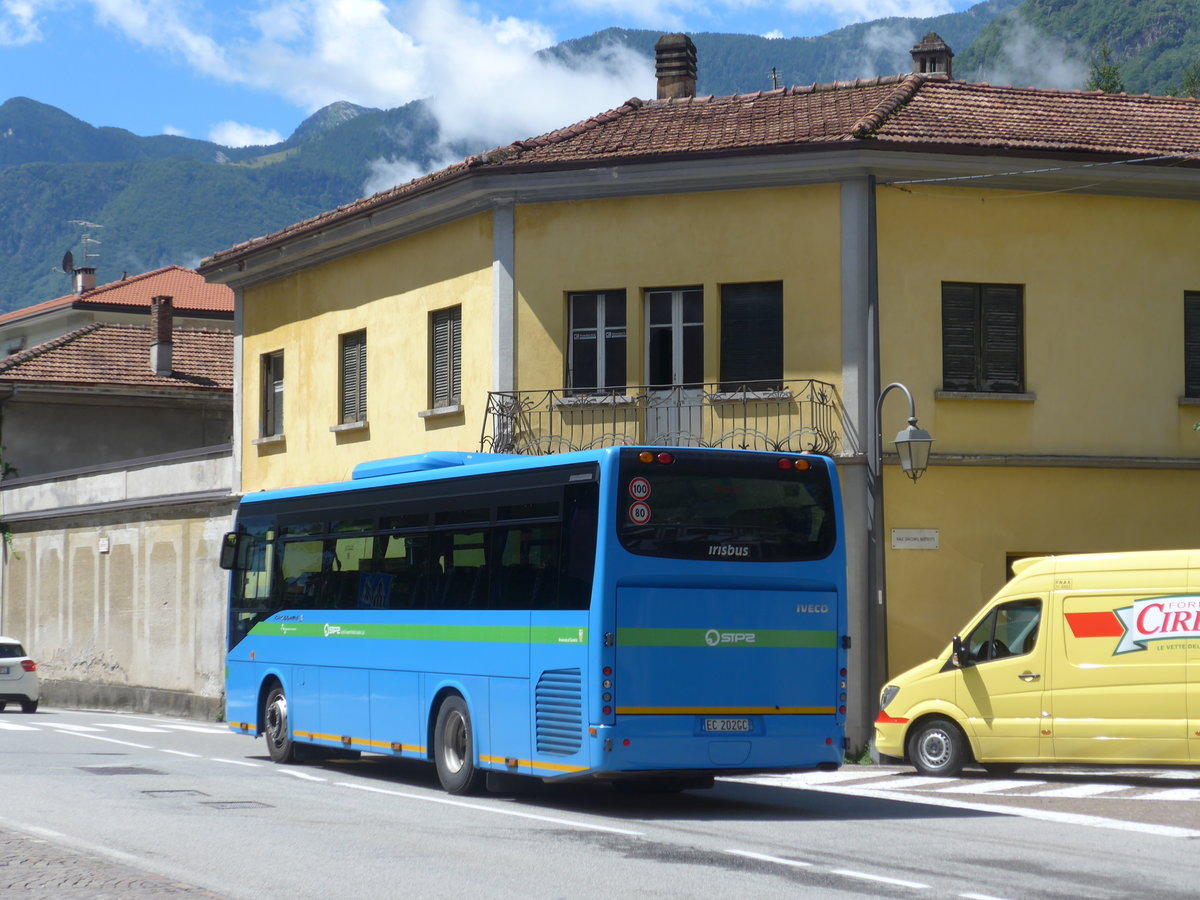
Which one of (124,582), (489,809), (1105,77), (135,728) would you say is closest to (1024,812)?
(489,809)

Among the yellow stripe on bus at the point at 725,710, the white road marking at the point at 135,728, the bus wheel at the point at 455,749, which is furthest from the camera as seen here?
the white road marking at the point at 135,728

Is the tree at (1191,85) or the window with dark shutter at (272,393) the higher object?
the tree at (1191,85)

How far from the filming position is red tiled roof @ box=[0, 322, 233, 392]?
41.6 metres

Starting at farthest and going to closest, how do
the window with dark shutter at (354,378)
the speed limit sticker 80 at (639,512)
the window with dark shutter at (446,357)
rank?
the window with dark shutter at (354,378), the window with dark shutter at (446,357), the speed limit sticker 80 at (639,512)

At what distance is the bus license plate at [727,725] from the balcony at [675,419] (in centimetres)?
761

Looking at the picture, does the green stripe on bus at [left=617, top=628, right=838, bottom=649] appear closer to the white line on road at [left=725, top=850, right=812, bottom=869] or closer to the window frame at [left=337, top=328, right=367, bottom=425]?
the white line on road at [left=725, top=850, right=812, bottom=869]

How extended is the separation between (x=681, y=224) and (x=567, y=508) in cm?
905

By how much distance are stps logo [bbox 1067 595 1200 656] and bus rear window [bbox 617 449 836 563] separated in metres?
3.62

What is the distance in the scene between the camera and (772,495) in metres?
14.2

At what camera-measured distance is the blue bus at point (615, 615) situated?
44.3ft

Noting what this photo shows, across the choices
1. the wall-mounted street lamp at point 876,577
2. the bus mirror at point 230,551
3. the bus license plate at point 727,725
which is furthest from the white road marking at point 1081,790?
the bus mirror at point 230,551

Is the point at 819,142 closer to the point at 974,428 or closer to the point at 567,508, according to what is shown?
the point at 974,428

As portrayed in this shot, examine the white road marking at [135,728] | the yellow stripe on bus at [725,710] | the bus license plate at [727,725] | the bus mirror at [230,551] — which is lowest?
the white road marking at [135,728]

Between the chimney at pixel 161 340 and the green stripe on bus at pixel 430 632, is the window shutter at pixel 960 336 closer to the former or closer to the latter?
the green stripe on bus at pixel 430 632
